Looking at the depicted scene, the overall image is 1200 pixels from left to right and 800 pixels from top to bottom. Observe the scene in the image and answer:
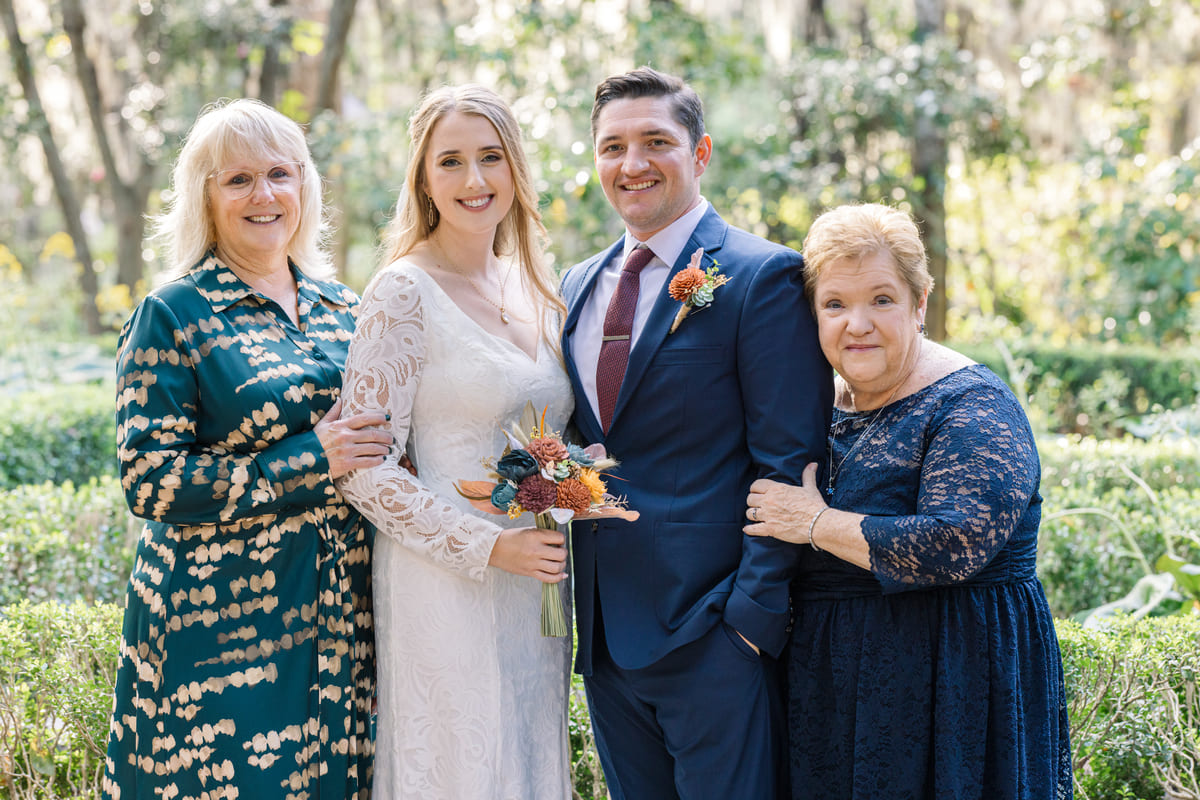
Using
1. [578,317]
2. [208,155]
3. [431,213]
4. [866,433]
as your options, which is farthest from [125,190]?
[866,433]

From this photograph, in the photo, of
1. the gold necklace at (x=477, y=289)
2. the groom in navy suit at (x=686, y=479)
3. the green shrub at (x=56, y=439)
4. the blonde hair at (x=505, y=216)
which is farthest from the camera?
the green shrub at (x=56, y=439)

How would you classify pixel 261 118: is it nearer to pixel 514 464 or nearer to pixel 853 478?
pixel 514 464

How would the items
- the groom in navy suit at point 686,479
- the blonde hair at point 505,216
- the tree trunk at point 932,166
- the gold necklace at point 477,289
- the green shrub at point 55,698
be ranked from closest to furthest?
the groom in navy suit at point 686,479 < the blonde hair at point 505,216 < the gold necklace at point 477,289 < the green shrub at point 55,698 < the tree trunk at point 932,166

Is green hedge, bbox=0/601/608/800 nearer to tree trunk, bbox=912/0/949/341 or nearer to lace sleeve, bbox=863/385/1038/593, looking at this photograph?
lace sleeve, bbox=863/385/1038/593

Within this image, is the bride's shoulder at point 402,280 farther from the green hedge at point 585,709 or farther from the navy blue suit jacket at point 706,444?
the green hedge at point 585,709

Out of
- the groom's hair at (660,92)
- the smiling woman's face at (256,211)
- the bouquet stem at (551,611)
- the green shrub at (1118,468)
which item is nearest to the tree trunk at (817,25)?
the green shrub at (1118,468)

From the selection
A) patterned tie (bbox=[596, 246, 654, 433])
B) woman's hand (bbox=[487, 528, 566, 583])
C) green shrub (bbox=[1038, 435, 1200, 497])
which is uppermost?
patterned tie (bbox=[596, 246, 654, 433])

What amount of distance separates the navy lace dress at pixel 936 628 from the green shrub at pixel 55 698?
7.69 feet

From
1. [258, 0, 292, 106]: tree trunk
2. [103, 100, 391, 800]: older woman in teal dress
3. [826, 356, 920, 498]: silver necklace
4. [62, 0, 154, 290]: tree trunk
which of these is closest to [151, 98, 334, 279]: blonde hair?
[103, 100, 391, 800]: older woman in teal dress

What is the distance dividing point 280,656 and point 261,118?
149 cm

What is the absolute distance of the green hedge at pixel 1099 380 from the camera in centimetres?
755

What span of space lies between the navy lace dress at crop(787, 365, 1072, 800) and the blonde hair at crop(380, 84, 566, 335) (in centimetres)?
113

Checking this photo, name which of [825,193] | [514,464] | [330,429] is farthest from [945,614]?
[825,193]

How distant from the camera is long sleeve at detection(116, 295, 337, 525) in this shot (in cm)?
251
